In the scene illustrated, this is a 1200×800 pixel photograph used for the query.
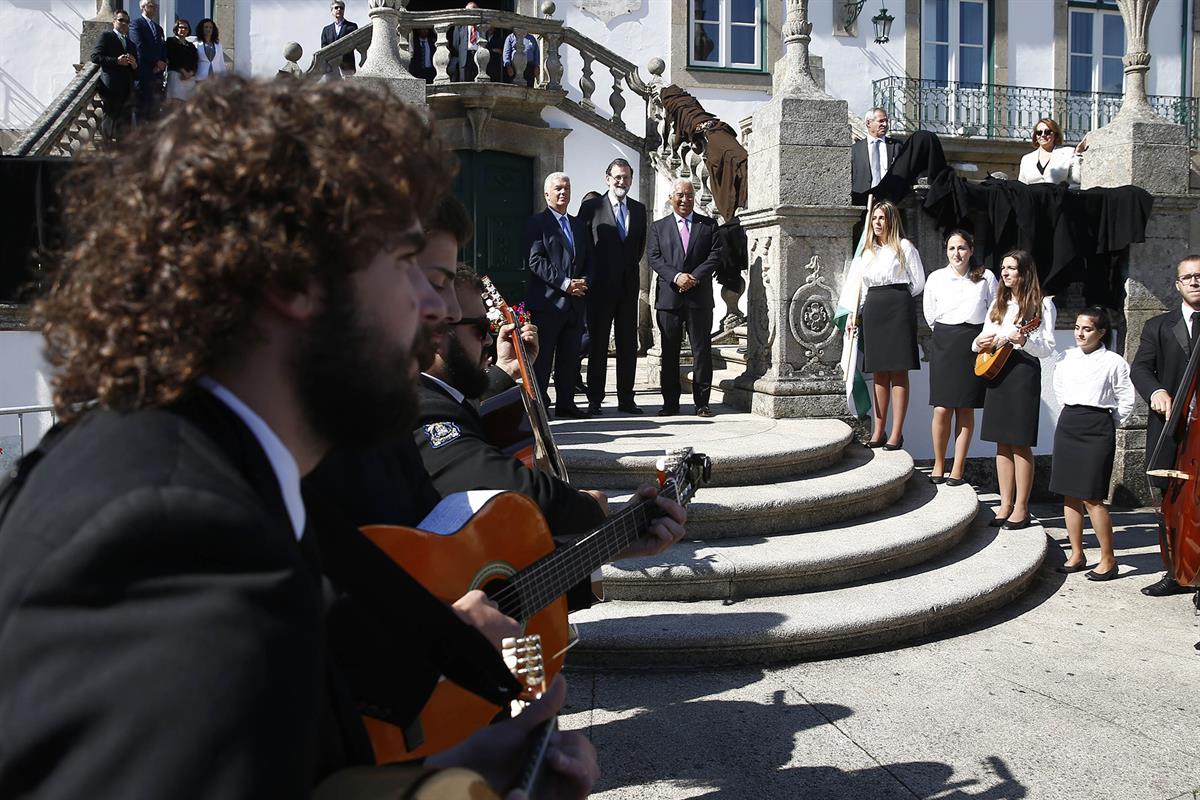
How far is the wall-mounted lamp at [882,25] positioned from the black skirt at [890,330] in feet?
42.1

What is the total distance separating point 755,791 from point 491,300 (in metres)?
2.05

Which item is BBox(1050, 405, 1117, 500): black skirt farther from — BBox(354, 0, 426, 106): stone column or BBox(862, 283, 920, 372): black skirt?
BBox(354, 0, 426, 106): stone column

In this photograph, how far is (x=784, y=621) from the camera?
218 inches

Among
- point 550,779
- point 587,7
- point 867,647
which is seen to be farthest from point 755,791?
point 587,7

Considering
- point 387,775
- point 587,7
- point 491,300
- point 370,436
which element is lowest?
point 387,775

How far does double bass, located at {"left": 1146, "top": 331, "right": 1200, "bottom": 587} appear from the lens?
240 inches

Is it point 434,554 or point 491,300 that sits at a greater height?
point 491,300

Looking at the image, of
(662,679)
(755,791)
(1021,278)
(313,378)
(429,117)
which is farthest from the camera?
(1021,278)

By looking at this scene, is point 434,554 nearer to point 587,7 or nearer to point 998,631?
point 998,631

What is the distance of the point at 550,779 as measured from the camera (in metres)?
1.68

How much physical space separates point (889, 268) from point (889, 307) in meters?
0.31

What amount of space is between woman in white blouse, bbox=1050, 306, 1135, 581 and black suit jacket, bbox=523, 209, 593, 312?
3801mm

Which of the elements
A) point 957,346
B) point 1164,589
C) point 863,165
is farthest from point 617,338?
point 1164,589

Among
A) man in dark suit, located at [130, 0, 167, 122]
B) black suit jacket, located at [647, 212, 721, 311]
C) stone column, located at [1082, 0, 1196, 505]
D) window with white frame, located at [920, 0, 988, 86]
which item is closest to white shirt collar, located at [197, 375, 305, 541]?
black suit jacket, located at [647, 212, 721, 311]
